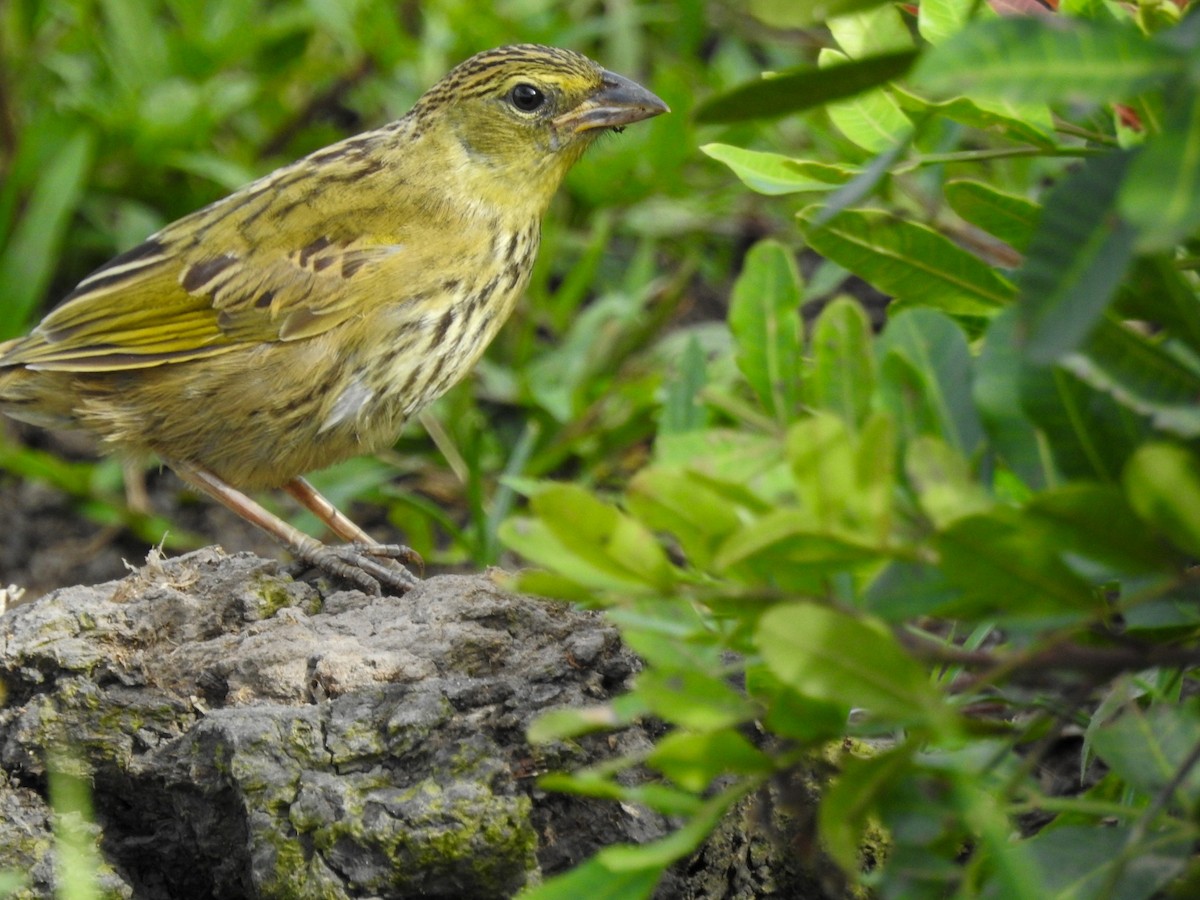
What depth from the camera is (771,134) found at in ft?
18.9

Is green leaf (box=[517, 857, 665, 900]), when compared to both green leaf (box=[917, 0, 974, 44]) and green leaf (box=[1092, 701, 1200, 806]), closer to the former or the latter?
green leaf (box=[1092, 701, 1200, 806])

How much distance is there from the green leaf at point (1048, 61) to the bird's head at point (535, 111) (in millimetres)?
2895

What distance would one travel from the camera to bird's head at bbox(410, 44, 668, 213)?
4.21 metres

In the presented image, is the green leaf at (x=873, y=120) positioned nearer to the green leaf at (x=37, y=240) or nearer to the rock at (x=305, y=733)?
the rock at (x=305, y=733)

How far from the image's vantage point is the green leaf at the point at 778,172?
7.69 feet

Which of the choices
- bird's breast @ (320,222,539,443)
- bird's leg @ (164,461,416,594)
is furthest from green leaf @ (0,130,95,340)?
bird's breast @ (320,222,539,443)

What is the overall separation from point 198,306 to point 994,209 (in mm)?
2481

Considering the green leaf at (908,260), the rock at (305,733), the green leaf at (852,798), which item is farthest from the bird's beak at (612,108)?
the green leaf at (852,798)

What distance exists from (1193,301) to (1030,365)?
8.2 inches

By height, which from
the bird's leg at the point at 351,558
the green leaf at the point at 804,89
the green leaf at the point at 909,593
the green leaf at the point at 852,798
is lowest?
the bird's leg at the point at 351,558

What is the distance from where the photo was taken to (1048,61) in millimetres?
1320

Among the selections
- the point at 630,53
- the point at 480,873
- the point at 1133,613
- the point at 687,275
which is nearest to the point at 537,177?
the point at 687,275

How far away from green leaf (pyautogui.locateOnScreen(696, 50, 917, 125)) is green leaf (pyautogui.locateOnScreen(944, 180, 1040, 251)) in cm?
88

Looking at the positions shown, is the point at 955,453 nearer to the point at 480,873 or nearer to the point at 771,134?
the point at 480,873
